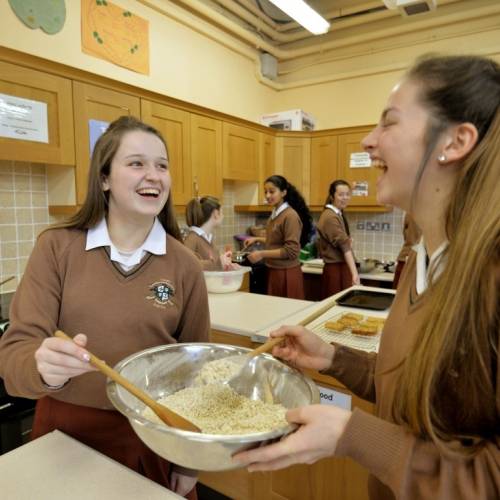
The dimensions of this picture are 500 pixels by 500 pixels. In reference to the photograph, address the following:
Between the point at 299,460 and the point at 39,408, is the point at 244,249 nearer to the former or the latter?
the point at 39,408

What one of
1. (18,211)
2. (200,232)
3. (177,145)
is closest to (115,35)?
(177,145)

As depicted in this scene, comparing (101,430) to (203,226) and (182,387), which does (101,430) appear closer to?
(182,387)

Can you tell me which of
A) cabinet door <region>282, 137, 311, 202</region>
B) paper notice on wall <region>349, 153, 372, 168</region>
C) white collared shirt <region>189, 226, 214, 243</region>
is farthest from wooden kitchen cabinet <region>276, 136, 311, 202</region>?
white collared shirt <region>189, 226, 214, 243</region>

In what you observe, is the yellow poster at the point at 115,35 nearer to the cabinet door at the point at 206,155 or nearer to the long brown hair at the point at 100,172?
the cabinet door at the point at 206,155

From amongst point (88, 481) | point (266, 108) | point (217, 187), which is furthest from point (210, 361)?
point (266, 108)

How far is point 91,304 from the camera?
974mm

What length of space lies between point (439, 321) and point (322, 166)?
A: 378cm

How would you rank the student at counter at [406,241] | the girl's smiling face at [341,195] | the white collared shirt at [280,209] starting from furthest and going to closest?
the girl's smiling face at [341,195], the white collared shirt at [280,209], the student at counter at [406,241]

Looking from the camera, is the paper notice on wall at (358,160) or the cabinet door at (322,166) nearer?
the paper notice on wall at (358,160)

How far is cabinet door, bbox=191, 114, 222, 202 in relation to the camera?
3223mm

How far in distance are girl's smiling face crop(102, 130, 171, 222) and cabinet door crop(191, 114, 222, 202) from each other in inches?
84.6

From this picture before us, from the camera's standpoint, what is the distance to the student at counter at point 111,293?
951 mm

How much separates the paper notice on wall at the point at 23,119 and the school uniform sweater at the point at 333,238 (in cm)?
228

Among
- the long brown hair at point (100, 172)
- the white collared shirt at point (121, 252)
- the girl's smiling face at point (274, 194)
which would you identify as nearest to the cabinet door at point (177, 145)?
the girl's smiling face at point (274, 194)
